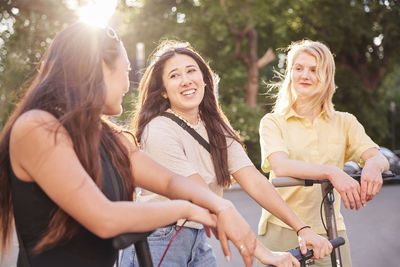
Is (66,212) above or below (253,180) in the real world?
above

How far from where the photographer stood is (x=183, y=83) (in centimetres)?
237

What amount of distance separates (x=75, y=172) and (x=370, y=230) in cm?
728

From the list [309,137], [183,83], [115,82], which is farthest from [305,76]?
[115,82]

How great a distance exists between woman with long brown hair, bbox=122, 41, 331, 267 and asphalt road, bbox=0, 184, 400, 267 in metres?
3.25

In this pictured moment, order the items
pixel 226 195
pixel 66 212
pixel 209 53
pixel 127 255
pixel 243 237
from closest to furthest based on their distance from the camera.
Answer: pixel 66 212, pixel 243 237, pixel 127 255, pixel 226 195, pixel 209 53

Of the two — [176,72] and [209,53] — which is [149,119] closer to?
[176,72]

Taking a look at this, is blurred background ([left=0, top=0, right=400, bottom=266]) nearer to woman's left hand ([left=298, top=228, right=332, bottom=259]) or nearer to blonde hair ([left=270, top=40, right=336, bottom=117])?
blonde hair ([left=270, top=40, right=336, bottom=117])

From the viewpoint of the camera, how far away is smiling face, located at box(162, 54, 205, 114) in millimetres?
2375

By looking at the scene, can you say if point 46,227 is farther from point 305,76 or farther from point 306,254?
point 305,76

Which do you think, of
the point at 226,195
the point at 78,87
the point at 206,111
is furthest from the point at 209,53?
the point at 78,87

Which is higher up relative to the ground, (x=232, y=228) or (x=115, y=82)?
(x=115, y=82)

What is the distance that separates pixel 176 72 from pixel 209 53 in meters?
14.2

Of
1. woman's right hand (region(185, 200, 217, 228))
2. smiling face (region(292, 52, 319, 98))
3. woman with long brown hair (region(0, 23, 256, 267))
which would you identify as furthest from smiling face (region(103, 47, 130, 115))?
smiling face (region(292, 52, 319, 98))

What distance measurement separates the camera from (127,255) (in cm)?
225
